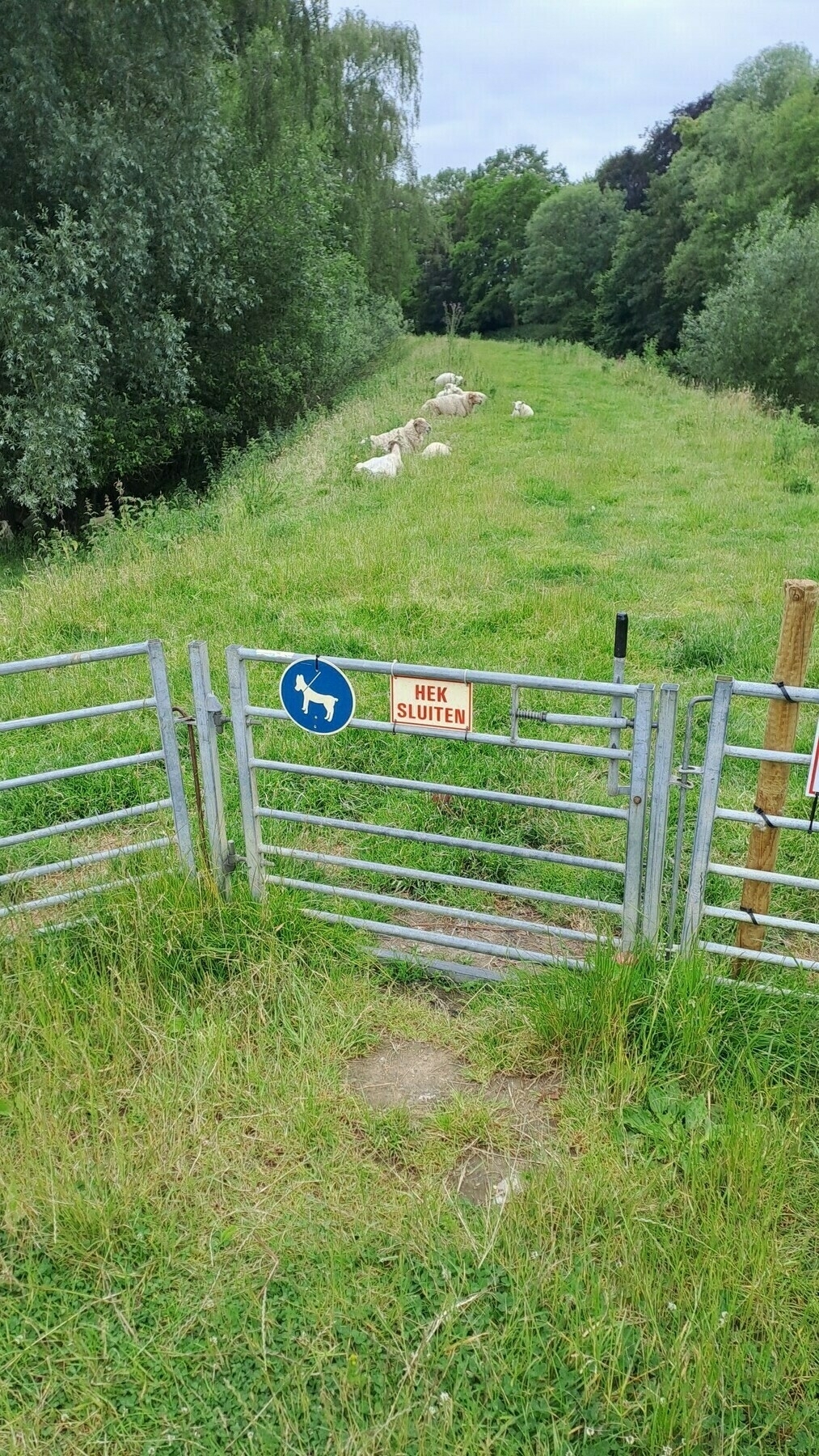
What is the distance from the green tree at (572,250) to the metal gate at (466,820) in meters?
56.4

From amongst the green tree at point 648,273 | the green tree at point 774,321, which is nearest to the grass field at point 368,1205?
the green tree at point 774,321

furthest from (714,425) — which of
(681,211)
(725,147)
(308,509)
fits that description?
(681,211)

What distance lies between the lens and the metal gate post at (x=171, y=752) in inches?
137

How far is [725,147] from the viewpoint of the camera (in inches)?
1531

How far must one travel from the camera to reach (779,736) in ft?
10.3

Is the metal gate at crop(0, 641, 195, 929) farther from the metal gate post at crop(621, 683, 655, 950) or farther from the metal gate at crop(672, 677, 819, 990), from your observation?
the metal gate at crop(672, 677, 819, 990)

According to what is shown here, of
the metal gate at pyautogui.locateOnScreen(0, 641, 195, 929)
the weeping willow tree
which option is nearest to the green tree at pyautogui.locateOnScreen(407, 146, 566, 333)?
the weeping willow tree

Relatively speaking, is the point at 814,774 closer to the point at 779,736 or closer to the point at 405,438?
the point at 779,736

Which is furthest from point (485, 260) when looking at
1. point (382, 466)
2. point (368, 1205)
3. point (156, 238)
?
point (368, 1205)

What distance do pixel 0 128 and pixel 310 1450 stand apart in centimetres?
1629

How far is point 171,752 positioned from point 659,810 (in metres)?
1.92

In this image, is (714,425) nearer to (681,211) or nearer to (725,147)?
(725,147)

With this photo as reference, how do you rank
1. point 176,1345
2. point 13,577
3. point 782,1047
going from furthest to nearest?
point 13,577
point 782,1047
point 176,1345

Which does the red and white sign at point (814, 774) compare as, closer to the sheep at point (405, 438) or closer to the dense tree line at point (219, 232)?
the sheep at point (405, 438)
